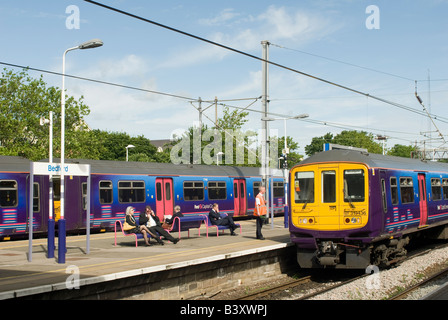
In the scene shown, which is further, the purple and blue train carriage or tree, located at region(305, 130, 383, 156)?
tree, located at region(305, 130, 383, 156)

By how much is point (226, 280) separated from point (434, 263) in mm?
7434

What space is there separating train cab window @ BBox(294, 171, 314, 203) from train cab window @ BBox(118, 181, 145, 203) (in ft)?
34.4

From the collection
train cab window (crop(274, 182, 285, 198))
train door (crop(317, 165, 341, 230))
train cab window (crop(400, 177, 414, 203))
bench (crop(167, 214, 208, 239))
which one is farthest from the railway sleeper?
train cab window (crop(274, 182, 285, 198))

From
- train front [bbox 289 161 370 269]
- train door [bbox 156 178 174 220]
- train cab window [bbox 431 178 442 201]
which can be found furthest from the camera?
train door [bbox 156 178 174 220]

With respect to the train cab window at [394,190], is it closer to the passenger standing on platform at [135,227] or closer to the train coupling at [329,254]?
the train coupling at [329,254]

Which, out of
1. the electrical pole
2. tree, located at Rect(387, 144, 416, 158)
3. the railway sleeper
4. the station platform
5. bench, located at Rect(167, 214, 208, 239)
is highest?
tree, located at Rect(387, 144, 416, 158)

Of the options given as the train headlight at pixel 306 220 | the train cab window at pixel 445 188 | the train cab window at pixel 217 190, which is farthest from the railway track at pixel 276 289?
the train cab window at pixel 217 190

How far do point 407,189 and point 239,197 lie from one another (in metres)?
14.5

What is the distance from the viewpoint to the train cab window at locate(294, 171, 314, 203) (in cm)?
1420

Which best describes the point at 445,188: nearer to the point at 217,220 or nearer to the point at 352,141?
the point at 217,220

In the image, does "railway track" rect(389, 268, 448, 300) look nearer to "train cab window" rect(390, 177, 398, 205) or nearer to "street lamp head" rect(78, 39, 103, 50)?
"train cab window" rect(390, 177, 398, 205)

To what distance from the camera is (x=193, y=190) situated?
87.4ft
